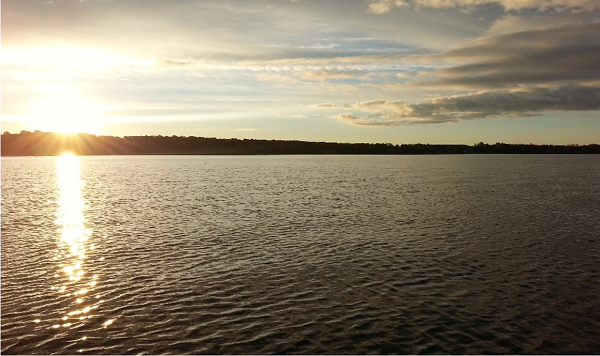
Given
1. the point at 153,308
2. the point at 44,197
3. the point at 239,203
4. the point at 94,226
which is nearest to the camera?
the point at 153,308

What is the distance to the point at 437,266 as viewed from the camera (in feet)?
94.6

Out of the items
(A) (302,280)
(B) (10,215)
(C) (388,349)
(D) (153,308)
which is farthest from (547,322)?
(B) (10,215)

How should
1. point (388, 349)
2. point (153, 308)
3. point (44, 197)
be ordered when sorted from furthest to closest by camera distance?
point (44, 197) → point (153, 308) → point (388, 349)

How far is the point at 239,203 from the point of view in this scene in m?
60.9

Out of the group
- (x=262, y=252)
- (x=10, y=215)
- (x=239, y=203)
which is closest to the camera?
(x=262, y=252)

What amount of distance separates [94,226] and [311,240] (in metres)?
22.4

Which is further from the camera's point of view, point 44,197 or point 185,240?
point 44,197

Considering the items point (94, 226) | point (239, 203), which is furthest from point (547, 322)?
point (239, 203)

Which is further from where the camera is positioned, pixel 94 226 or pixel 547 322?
pixel 94 226

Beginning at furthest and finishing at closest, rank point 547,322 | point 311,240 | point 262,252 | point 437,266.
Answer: point 311,240 < point 262,252 < point 437,266 < point 547,322

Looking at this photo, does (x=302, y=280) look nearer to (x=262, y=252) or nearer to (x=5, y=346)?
(x=262, y=252)

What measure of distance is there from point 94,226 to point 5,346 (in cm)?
2814

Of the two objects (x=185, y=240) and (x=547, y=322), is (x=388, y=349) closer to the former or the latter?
(x=547, y=322)

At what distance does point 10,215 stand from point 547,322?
174 ft
